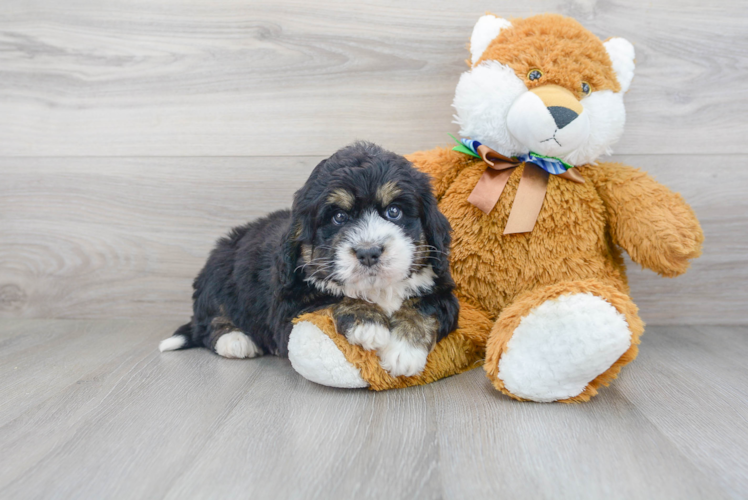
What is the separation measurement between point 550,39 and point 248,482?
5.12ft

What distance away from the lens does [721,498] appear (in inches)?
41.2

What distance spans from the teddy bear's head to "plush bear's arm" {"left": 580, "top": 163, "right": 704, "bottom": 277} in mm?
110

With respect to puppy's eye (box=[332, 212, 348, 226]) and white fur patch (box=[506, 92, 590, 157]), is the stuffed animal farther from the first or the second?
puppy's eye (box=[332, 212, 348, 226])

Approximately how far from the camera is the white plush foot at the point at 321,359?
1.53 metres

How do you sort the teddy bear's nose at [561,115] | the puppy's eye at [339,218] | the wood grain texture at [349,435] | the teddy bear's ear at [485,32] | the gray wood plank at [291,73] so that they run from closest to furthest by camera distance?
the wood grain texture at [349,435]
the puppy's eye at [339,218]
the teddy bear's nose at [561,115]
the teddy bear's ear at [485,32]
the gray wood plank at [291,73]

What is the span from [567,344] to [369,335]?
522 millimetres

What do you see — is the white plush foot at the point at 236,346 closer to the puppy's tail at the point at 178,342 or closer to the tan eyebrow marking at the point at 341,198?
the puppy's tail at the point at 178,342

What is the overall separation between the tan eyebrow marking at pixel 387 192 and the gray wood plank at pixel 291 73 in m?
0.87

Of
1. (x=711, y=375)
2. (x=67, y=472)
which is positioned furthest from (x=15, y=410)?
(x=711, y=375)

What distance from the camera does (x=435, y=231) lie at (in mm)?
1566

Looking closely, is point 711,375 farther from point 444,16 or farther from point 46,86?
point 46,86

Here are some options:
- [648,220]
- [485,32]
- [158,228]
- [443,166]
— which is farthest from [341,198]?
[158,228]

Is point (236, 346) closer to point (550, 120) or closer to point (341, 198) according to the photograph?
point (341, 198)

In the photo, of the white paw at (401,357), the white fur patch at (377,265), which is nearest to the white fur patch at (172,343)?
the white fur patch at (377,265)
